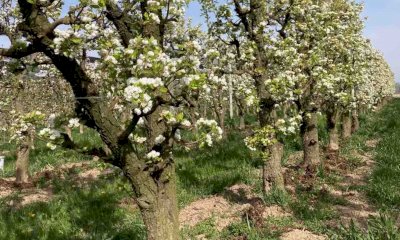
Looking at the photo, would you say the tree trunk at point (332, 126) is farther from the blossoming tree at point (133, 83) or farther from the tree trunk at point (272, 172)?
the blossoming tree at point (133, 83)

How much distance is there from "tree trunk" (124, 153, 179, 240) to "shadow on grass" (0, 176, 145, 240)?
2.71 meters

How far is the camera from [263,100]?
33.5 ft

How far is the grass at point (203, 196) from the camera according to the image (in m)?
9.10

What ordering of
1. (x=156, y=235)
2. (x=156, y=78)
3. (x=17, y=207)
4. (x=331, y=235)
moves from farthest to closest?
(x=17, y=207) < (x=331, y=235) < (x=156, y=235) < (x=156, y=78)

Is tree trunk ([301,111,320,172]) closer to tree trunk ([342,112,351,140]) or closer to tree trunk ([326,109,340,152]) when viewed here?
tree trunk ([326,109,340,152])

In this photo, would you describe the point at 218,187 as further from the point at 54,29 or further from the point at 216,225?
the point at 54,29

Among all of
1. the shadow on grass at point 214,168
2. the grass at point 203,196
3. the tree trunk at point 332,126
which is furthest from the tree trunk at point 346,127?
the shadow on grass at point 214,168

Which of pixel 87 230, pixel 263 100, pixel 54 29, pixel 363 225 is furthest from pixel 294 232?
pixel 54 29

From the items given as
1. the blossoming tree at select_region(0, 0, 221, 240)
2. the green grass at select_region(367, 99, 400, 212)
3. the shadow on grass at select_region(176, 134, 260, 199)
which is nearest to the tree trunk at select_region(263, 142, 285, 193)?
the shadow on grass at select_region(176, 134, 260, 199)

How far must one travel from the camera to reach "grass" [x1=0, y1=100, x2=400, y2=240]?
29.9 feet

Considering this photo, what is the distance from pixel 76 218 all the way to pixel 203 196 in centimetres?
320

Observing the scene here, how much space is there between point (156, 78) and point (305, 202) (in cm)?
689

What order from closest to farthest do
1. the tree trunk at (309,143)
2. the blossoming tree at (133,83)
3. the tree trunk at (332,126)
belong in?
the blossoming tree at (133,83) < the tree trunk at (309,143) < the tree trunk at (332,126)

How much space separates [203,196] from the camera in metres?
11.8
